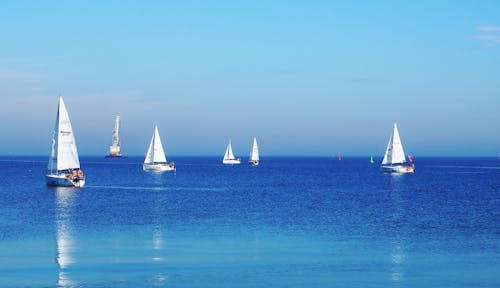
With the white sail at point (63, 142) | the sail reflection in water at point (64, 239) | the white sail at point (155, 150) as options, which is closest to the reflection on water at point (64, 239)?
the sail reflection in water at point (64, 239)

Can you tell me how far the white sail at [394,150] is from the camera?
157 metres

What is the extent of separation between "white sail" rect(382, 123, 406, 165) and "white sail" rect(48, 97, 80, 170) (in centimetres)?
7853

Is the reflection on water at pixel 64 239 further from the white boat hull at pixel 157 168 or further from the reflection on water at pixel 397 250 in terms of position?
the white boat hull at pixel 157 168

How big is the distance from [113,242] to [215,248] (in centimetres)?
669

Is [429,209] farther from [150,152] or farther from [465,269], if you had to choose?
[150,152]

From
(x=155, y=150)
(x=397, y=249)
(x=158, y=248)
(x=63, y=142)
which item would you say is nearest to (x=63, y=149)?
(x=63, y=142)

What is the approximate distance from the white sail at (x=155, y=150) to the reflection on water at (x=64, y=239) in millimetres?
83617

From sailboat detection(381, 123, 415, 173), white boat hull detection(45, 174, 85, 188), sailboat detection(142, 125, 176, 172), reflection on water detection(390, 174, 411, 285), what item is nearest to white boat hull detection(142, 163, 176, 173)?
sailboat detection(142, 125, 176, 172)

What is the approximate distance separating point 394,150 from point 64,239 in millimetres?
121117

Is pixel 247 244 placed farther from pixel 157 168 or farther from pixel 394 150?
pixel 157 168

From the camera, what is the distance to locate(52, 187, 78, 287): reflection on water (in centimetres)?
3319

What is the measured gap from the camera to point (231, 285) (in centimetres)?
3172

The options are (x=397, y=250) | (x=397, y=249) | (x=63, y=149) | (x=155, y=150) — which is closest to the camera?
(x=397, y=250)

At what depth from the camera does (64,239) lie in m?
46.5
